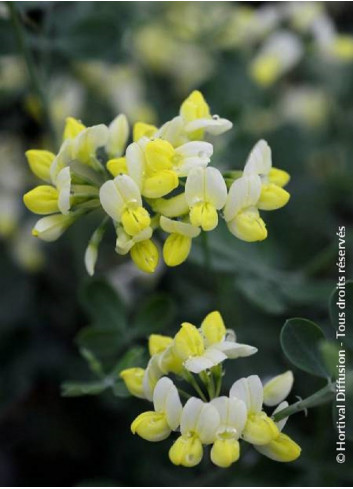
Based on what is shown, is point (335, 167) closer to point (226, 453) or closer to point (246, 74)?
point (246, 74)

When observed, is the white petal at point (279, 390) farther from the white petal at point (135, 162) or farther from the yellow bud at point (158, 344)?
the white petal at point (135, 162)

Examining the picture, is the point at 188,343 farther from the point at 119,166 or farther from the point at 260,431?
the point at 119,166

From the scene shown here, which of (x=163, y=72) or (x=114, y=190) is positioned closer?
(x=114, y=190)

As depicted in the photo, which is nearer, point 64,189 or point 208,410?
point 208,410

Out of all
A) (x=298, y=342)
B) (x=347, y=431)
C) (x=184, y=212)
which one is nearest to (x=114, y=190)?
(x=184, y=212)

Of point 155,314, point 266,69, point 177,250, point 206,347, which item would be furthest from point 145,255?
point 266,69

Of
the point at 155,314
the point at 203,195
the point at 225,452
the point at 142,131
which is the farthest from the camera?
the point at 155,314
